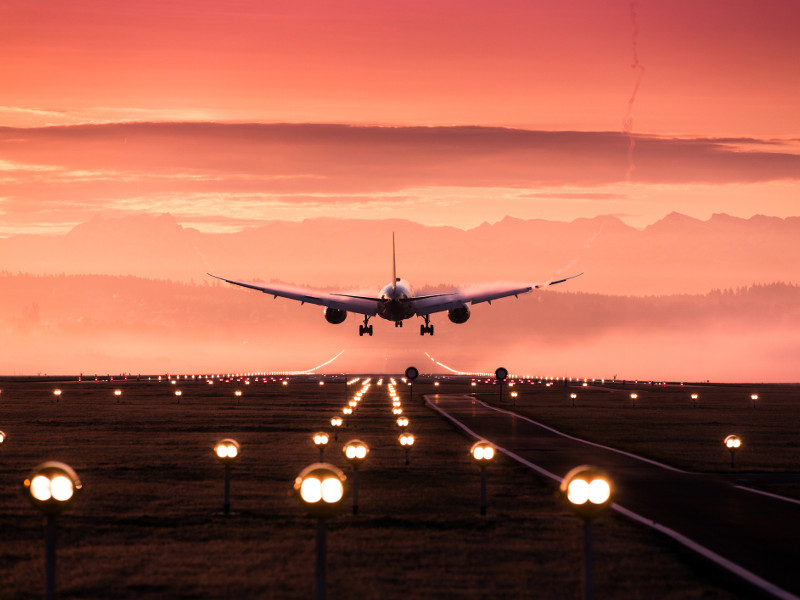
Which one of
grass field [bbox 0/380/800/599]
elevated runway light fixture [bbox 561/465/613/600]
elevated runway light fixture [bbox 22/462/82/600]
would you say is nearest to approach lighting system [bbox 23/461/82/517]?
elevated runway light fixture [bbox 22/462/82/600]

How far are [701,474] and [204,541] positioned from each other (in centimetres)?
2247

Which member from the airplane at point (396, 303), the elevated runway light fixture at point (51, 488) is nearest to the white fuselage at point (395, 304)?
the airplane at point (396, 303)

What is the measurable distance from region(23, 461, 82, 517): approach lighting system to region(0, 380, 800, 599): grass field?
4329mm

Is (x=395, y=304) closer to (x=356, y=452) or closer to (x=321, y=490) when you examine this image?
(x=356, y=452)

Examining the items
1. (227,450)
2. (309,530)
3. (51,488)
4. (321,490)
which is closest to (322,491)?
(321,490)

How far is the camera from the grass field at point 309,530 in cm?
2027

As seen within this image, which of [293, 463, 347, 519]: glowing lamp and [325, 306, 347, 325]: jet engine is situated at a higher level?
[325, 306, 347, 325]: jet engine

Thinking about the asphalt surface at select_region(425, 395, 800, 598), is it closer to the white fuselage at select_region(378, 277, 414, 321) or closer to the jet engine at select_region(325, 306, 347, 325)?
the white fuselage at select_region(378, 277, 414, 321)

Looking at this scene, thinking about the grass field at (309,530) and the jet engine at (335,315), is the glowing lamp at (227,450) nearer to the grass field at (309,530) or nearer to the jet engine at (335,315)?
the grass field at (309,530)

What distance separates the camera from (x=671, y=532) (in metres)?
26.3

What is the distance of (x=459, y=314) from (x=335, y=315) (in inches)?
466

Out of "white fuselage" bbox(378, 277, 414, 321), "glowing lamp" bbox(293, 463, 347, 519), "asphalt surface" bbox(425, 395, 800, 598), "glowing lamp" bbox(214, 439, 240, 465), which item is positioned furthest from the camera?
"white fuselage" bbox(378, 277, 414, 321)

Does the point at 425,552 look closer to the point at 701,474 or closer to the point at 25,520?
the point at 25,520

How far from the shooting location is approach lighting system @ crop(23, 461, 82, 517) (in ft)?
50.5
